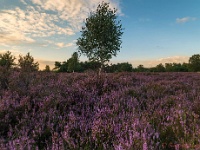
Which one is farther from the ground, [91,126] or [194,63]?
[194,63]

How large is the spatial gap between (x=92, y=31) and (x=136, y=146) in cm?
2275

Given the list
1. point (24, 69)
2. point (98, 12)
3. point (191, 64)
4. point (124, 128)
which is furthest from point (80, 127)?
point (191, 64)

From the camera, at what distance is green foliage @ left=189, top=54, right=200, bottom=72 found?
221ft

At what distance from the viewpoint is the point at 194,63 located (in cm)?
6919

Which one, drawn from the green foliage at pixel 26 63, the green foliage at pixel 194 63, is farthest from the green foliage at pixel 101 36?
the green foliage at pixel 194 63

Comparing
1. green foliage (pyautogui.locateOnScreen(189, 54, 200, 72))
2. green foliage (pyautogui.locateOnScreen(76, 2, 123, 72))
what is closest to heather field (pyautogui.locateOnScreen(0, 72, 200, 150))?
green foliage (pyautogui.locateOnScreen(76, 2, 123, 72))

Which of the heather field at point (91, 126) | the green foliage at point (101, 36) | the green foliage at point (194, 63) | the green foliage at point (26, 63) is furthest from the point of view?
the green foliage at point (194, 63)

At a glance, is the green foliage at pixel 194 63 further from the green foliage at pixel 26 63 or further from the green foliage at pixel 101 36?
the green foliage at pixel 26 63

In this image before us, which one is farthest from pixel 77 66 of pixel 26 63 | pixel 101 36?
pixel 26 63

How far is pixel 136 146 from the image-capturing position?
228cm

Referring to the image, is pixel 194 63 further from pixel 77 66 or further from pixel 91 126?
pixel 91 126

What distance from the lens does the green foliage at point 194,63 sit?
6731 cm

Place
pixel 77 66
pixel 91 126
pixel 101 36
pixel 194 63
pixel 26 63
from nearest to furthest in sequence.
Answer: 1. pixel 91 126
2. pixel 26 63
3. pixel 101 36
4. pixel 77 66
5. pixel 194 63

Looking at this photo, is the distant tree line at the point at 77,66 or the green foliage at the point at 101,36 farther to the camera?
the green foliage at the point at 101,36
